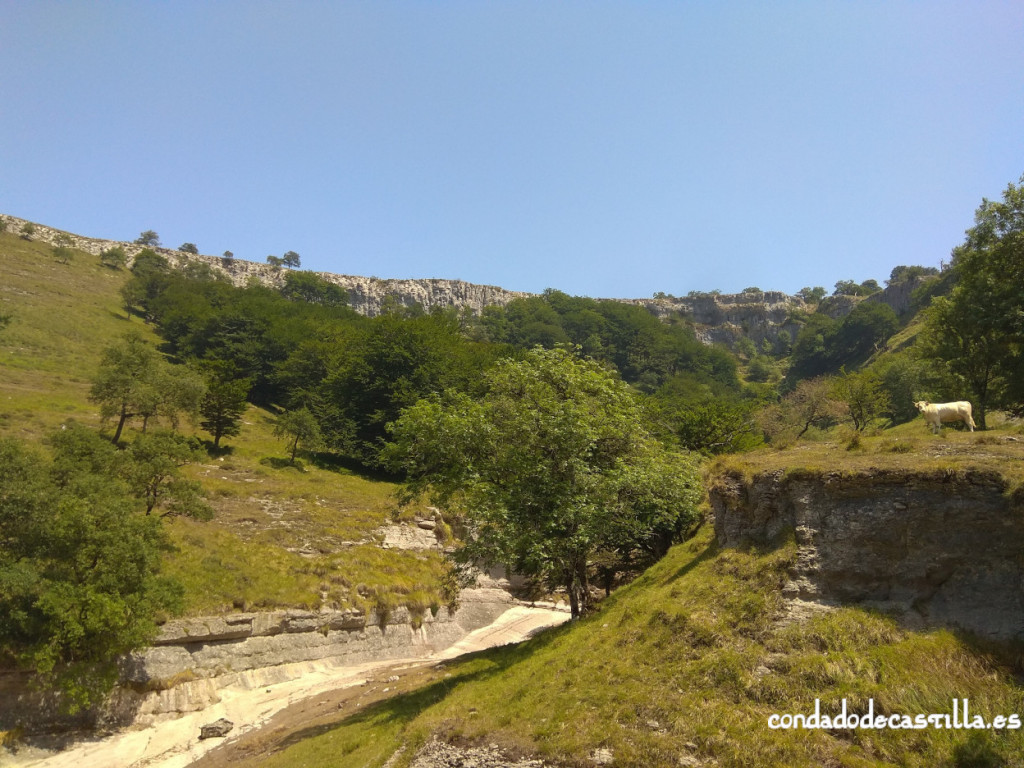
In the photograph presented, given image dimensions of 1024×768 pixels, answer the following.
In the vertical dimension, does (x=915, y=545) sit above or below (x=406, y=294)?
below

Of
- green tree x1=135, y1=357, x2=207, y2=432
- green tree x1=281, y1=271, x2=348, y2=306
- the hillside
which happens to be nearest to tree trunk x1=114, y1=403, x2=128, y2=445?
green tree x1=135, y1=357, x2=207, y2=432

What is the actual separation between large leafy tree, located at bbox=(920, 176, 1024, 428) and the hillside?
14.2 m

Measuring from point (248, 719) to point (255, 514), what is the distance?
1503 cm

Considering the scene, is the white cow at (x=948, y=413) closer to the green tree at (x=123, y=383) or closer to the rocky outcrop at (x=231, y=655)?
the rocky outcrop at (x=231, y=655)

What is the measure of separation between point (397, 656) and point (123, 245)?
527 ft

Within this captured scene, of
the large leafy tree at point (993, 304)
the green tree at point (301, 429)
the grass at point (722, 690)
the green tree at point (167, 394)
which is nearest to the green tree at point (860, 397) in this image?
the large leafy tree at point (993, 304)

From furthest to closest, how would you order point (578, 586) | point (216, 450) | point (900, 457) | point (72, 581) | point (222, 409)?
1. point (222, 409)
2. point (216, 450)
3. point (578, 586)
4. point (72, 581)
5. point (900, 457)

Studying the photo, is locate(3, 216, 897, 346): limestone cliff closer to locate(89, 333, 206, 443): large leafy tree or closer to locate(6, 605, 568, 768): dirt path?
locate(89, 333, 206, 443): large leafy tree

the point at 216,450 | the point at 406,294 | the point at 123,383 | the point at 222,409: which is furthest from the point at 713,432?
the point at 406,294

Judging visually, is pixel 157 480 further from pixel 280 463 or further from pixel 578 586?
pixel 280 463

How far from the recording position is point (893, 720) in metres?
9.22

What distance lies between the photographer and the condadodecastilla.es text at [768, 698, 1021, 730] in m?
8.69

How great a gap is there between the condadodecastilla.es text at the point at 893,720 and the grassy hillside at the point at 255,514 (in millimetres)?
22754

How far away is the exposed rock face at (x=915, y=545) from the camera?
399 inches
